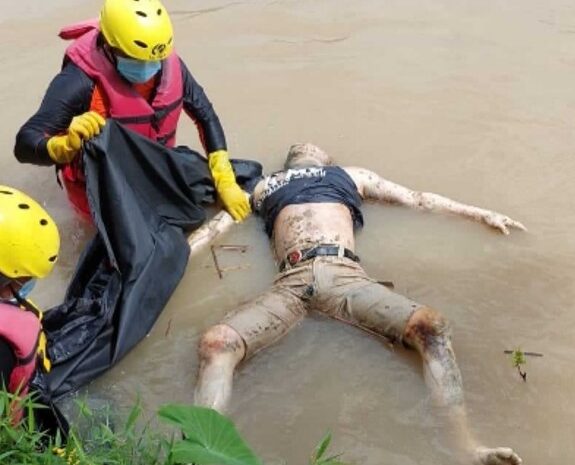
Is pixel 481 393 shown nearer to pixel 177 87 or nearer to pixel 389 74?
pixel 177 87

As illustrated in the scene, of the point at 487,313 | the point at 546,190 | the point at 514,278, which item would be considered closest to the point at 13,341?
the point at 487,313

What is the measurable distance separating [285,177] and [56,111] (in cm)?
123

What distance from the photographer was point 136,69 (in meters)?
4.61

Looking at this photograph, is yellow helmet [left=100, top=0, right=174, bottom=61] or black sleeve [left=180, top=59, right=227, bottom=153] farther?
black sleeve [left=180, top=59, right=227, bottom=153]

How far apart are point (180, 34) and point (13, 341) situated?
14.7 ft

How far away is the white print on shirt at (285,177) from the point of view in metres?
4.87

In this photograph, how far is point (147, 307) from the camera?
4.31 metres

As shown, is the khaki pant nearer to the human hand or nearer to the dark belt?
the dark belt

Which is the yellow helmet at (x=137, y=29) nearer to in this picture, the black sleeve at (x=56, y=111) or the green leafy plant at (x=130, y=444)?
the black sleeve at (x=56, y=111)

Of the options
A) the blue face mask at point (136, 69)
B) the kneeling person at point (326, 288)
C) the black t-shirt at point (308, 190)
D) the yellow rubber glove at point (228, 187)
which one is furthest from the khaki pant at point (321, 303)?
the blue face mask at point (136, 69)

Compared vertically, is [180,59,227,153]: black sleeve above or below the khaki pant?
above

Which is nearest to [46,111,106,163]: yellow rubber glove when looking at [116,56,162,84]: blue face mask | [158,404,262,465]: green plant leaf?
[116,56,162,84]: blue face mask

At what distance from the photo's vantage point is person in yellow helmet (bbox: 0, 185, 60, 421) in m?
3.16

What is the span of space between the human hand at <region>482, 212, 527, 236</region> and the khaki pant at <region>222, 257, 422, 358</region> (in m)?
0.86
